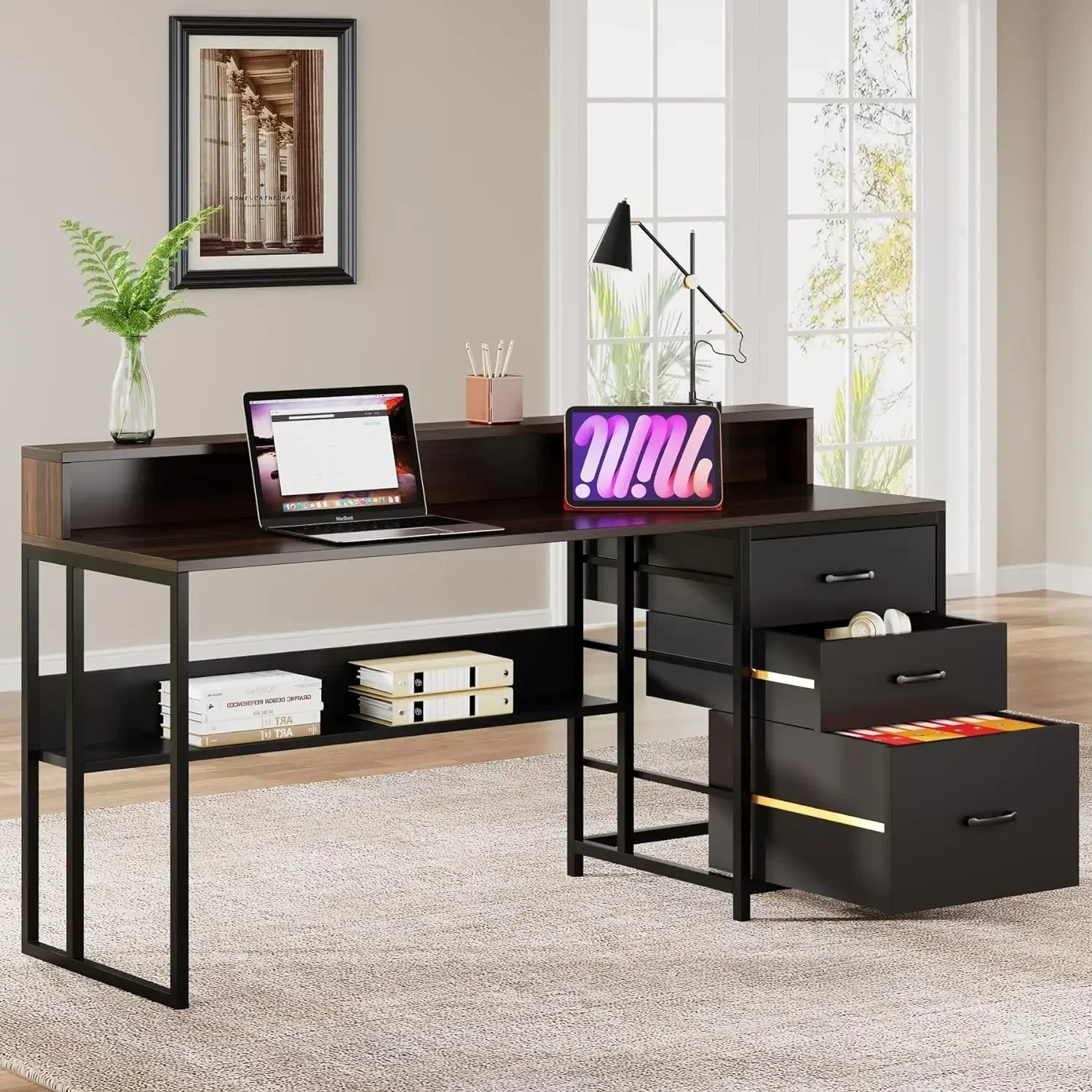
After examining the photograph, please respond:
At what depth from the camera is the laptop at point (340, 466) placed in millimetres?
3430

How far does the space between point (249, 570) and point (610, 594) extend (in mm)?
2223

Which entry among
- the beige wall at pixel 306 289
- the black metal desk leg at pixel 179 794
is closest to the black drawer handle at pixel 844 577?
the black metal desk leg at pixel 179 794

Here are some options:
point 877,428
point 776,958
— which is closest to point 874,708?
point 776,958

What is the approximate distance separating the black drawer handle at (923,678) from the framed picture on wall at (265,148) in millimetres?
2914

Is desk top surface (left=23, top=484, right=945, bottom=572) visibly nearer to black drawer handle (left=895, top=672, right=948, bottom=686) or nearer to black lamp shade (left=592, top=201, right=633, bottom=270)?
black drawer handle (left=895, top=672, right=948, bottom=686)

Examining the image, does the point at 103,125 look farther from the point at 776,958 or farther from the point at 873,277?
the point at 776,958

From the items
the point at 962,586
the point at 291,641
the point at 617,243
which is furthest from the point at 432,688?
the point at 962,586

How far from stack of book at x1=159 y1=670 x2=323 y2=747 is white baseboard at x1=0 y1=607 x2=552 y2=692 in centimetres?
214

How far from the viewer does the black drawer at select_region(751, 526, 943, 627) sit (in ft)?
12.0

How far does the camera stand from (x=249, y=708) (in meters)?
3.34

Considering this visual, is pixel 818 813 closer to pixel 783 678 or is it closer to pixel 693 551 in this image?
pixel 783 678

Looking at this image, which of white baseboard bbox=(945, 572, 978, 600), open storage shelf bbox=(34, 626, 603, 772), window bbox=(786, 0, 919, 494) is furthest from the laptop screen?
white baseboard bbox=(945, 572, 978, 600)

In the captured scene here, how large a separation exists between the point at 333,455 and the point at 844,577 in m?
0.94

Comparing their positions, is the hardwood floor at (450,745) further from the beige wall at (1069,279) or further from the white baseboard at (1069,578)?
the beige wall at (1069,279)
